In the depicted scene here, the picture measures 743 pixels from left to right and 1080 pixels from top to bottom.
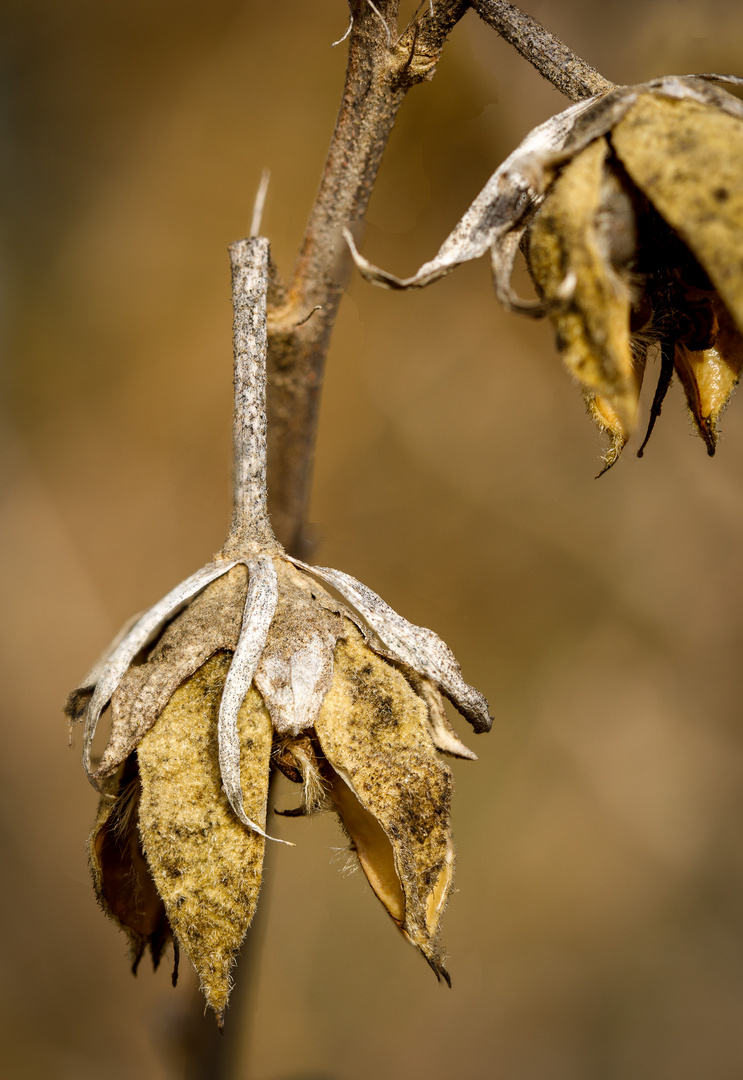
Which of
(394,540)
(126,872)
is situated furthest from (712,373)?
(394,540)

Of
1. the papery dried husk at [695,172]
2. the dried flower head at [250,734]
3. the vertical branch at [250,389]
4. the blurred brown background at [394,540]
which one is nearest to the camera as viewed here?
the papery dried husk at [695,172]

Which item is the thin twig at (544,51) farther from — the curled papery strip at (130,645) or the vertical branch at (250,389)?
the curled papery strip at (130,645)

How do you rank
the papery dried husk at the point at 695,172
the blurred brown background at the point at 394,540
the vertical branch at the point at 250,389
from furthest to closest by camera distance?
the blurred brown background at the point at 394,540 → the vertical branch at the point at 250,389 → the papery dried husk at the point at 695,172

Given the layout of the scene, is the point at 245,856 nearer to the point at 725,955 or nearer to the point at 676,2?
the point at 725,955

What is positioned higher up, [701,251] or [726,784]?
[701,251]

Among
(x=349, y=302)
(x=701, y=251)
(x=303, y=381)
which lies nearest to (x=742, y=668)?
(x=349, y=302)

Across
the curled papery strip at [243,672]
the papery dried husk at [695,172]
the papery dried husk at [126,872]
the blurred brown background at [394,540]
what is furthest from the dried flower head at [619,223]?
the blurred brown background at [394,540]
